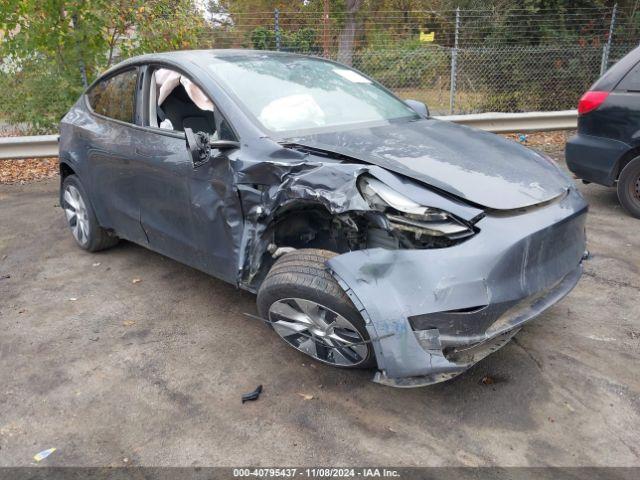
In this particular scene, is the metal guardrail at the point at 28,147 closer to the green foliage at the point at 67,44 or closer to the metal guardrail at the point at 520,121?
the green foliage at the point at 67,44

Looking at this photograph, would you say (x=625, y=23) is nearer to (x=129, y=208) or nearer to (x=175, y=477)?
(x=129, y=208)

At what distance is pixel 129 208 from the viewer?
4.27 m

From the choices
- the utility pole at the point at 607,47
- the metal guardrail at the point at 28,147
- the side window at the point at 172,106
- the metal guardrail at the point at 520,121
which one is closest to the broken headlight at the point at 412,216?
the side window at the point at 172,106

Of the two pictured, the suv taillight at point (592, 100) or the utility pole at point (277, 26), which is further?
the utility pole at point (277, 26)

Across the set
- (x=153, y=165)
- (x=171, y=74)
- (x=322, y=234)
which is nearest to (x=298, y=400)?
(x=322, y=234)

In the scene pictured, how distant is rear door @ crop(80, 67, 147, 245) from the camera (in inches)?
165

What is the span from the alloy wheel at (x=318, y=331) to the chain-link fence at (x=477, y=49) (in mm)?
7409

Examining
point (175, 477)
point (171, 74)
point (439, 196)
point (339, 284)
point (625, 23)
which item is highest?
point (625, 23)

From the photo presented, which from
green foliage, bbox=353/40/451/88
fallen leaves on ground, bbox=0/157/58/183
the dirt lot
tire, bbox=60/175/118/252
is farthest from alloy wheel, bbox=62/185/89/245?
green foliage, bbox=353/40/451/88

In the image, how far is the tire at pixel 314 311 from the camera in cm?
276

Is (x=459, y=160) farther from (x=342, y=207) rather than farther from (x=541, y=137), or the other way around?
(x=541, y=137)

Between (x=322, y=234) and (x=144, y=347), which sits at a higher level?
(x=322, y=234)

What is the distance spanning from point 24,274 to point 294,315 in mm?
2916

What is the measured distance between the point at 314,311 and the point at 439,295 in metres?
0.72
